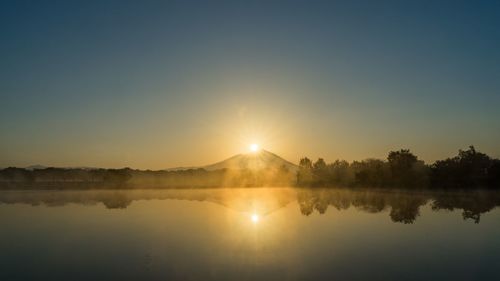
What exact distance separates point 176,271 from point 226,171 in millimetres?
159678

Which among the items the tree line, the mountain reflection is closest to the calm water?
the mountain reflection

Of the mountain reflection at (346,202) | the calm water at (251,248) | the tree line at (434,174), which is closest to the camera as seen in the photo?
the calm water at (251,248)

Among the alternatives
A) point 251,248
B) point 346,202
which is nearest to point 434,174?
point 346,202

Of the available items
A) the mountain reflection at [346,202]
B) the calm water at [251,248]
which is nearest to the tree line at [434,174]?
the mountain reflection at [346,202]

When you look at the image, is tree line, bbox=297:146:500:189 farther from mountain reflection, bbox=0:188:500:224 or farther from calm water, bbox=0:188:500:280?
calm water, bbox=0:188:500:280

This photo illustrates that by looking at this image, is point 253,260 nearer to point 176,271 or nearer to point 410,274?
point 176,271

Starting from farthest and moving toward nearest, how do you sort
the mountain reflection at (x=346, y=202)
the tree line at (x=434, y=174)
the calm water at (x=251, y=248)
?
1. the tree line at (x=434, y=174)
2. the mountain reflection at (x=346, y=202)
3. the calm water at (x=251, y=248)

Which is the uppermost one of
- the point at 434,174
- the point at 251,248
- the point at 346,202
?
the point at 434,174

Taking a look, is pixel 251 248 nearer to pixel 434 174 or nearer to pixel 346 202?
pixel 346 202

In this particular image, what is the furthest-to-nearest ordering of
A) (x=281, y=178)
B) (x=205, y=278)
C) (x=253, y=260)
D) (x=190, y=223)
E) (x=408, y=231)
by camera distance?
(x=281, y=178) → (x=190, y=223) → (x=408, y=231) → (x=253, y=260) → (x=205, y=278)

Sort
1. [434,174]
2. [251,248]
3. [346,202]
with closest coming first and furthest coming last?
[251,248]
[346,202]
[434,174]

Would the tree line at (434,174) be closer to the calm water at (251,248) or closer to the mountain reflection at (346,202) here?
the mountain reflection at (346,202)

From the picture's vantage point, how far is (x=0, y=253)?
18406 mm

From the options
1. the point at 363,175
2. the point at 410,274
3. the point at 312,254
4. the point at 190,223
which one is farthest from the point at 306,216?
the point at 363,175
